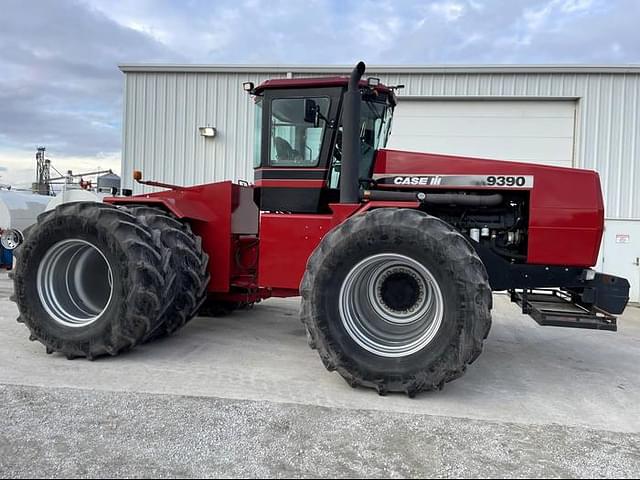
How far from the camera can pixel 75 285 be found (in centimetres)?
553

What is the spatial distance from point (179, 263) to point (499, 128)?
315 inches

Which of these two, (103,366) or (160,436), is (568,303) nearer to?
(160,436)

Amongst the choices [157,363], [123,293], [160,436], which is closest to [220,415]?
[160,436]

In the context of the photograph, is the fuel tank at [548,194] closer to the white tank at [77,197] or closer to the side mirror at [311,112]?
the side mirror at [311,112]

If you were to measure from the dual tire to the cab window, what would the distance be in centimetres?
139

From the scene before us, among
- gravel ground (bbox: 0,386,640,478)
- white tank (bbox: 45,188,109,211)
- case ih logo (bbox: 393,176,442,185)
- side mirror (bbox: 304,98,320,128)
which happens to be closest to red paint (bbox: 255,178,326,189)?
side mirror (bbox: 304,98,320,128)

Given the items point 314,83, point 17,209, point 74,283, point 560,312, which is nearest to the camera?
point 560,312

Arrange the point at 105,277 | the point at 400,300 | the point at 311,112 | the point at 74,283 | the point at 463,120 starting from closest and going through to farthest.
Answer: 1. the point at 400,300
2. the point at 311,112
3. the point at 74,283
4. the point at 105,277
5. the point at 463,120

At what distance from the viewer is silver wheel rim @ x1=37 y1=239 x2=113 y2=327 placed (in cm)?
519

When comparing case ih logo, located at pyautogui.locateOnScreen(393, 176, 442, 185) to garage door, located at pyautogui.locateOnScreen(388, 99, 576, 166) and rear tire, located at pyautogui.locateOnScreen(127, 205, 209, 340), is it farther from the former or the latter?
garage door, located at pyautogui.locateOnScreen(388, 99, 576, 166)

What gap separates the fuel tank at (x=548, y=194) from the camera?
15.3 feet

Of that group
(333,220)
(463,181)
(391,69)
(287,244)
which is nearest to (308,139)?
(333,220)

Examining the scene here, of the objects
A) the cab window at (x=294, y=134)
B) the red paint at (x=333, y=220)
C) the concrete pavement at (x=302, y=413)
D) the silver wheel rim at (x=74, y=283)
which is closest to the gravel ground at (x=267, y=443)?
the concrete pavement at (x=302, y=413)

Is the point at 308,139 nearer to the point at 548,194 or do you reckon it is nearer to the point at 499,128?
the point at 548,194
